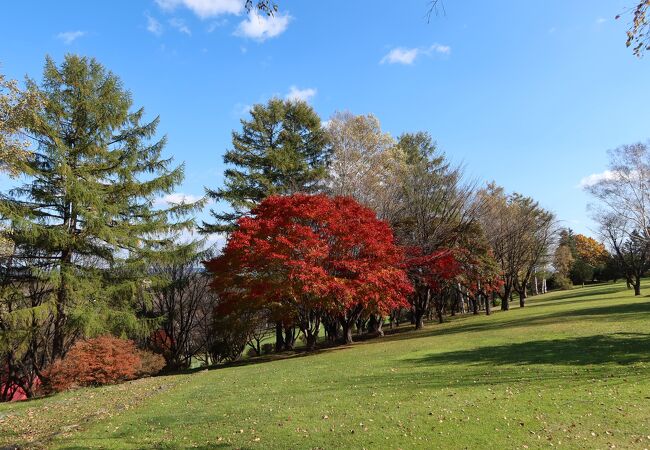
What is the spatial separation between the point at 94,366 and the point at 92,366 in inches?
3.1

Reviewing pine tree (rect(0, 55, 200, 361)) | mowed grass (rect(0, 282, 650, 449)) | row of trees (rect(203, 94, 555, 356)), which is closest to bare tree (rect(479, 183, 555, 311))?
row of trees (rect(203, 94, 555, 356))

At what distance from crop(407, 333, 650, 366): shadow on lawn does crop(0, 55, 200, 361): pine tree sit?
50.4 feet

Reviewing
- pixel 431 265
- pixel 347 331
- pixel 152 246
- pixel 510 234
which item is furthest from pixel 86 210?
pixel 510 234

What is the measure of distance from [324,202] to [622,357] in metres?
12.8

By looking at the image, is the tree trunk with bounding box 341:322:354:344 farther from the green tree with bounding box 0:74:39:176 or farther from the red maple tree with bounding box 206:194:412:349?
the green tree with bounding box 0:74:39:176

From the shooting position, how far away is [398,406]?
321 inches

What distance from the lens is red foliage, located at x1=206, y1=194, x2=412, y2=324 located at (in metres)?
18.5

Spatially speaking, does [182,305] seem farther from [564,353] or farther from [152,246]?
[564,353]

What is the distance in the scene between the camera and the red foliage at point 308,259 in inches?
727

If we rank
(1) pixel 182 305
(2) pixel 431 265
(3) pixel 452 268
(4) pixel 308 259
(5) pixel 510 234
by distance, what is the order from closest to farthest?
(4) pixel 308 259 < (2) pixel 431 265 < (3) pixel 452 268 < (1) pixel 182 305 < (5) pixel 510 234

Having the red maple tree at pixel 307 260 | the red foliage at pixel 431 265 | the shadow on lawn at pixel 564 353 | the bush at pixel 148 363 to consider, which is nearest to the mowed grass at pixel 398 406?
the shadow on lawn at pixel 564 353

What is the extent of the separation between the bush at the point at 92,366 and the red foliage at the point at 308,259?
4.98 m

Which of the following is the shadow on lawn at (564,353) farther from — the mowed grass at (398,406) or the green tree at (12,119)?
the green tree at (12,119)

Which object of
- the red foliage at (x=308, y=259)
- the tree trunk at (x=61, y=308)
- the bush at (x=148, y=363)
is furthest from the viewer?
the tree trunk at (x=61, y=308)
